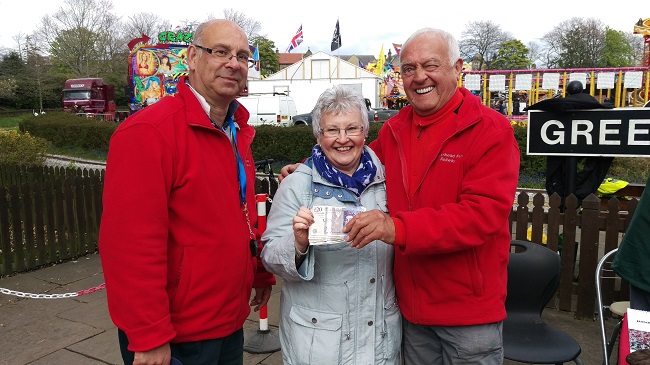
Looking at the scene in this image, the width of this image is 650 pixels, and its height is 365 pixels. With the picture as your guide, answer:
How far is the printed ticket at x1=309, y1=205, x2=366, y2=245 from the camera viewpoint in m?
1.79

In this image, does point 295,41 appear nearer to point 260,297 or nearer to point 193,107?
point 260,297

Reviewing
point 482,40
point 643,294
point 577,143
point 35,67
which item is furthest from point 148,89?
point 482,40

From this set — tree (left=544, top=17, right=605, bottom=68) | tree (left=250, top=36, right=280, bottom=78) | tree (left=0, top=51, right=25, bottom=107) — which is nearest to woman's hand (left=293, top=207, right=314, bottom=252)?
tree (left=0, top=51, right=25, bottom=107)

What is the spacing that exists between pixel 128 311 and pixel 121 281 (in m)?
0.11

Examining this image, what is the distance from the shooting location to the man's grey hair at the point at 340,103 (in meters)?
2.11

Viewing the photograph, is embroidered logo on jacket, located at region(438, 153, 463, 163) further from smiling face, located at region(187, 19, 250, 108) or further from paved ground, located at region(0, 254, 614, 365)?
paved ground, located at region(0, 254, 614, 365)

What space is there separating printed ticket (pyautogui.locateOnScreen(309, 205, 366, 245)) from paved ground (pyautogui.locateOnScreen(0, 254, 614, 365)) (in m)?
2.41

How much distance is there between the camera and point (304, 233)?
6.13ft

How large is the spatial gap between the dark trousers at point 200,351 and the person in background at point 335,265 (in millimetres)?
291

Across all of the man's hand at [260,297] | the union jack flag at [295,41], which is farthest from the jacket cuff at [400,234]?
the union jack flag at [295,41]

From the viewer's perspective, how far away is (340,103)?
2.11 metres

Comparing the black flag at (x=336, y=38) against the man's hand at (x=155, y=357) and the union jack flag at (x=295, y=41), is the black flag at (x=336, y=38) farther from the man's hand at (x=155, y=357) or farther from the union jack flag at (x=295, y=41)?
the man's hand at (x=155, y=357)

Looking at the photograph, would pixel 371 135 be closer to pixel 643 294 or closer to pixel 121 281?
pixel 643 294

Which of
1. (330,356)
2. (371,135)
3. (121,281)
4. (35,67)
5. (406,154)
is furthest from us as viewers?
(35,67)
